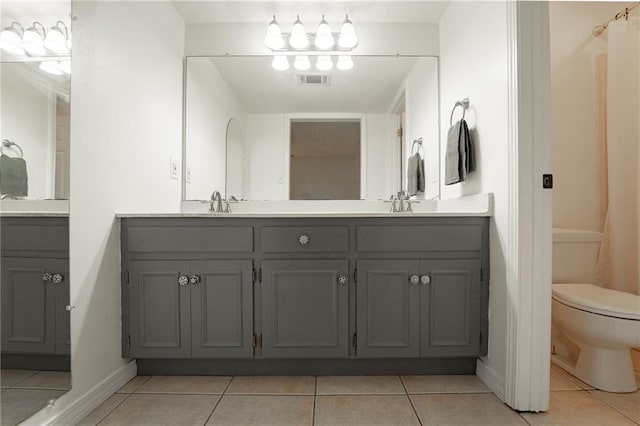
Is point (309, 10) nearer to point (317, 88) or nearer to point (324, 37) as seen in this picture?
point (324, 37)

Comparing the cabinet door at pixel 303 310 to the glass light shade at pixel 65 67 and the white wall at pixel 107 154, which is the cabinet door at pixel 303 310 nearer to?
the white wall at pixel 107 154

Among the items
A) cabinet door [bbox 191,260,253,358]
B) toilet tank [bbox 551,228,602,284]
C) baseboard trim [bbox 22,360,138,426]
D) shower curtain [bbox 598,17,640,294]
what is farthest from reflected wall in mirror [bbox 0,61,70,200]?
shower curtain [bbox 598,17,640,294]

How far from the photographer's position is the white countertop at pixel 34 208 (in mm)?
1000

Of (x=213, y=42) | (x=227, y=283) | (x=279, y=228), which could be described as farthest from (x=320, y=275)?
(x=213, y=42)

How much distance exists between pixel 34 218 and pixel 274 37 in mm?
1662

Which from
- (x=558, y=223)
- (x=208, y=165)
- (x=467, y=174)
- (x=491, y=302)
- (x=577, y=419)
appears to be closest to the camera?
(x=577, y=419)

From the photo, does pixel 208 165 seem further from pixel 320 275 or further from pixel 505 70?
pixel 505 70

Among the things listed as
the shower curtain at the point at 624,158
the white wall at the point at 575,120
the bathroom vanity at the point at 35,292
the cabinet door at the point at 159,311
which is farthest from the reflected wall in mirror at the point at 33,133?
the shower curtain at the point at 624,158

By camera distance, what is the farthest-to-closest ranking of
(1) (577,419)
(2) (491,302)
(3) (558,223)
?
1. (3) (558,223)
2. (2) (491,302)
3. (1) (577,419)

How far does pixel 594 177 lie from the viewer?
2109 mm

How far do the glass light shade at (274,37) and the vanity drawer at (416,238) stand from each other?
1344 millimetres

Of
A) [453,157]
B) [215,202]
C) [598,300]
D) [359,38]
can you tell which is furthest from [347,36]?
[598,300]

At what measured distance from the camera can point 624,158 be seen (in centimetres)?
195

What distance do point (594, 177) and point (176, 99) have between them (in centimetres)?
262
